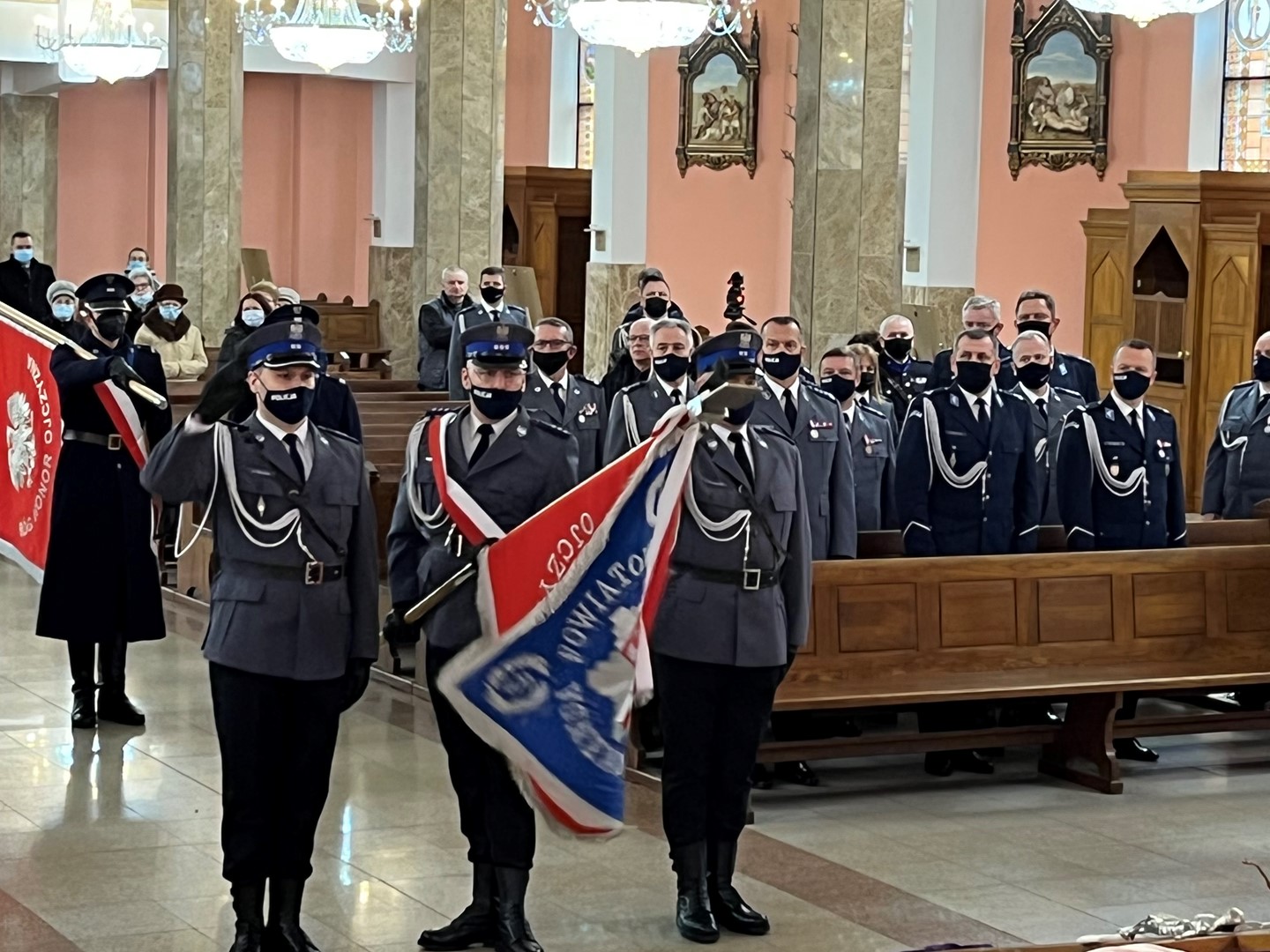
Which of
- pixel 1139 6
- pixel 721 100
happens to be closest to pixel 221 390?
pixel 1139 6

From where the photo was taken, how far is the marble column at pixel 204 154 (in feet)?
53.8

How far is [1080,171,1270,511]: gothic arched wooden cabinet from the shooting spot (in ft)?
51.7

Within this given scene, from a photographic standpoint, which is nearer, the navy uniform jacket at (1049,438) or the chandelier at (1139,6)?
the navy uniform jacket at (1049,438)

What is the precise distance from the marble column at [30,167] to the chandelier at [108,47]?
11.8 feet

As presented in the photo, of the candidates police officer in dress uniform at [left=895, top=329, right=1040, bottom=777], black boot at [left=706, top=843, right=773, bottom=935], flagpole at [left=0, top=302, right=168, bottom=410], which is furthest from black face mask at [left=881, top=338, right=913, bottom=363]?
black boot at [left=706, top=843, right=773, bottom=935]

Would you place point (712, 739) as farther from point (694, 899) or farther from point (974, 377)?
point (974, 377)

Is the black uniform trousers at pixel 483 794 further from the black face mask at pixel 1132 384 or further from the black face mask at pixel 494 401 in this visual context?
the black face mask at pixel 1132 384

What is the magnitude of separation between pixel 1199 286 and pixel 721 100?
7129mm

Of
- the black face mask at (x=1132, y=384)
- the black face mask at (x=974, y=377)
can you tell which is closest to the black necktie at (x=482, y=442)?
the black face mask at (x=974, y=377)

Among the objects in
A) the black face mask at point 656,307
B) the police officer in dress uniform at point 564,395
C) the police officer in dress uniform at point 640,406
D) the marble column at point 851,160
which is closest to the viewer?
the police officer in dress uniform at point 640,406

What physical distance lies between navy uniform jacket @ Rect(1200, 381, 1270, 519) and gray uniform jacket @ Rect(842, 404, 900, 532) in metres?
1.95

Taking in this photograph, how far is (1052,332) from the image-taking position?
11078 millimetres

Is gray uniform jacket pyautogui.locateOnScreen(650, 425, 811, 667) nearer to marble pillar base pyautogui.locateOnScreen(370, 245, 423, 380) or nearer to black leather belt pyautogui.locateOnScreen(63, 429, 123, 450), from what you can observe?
black leather belt pyautogui.locateOnScreen(63, 429, 123, 450)

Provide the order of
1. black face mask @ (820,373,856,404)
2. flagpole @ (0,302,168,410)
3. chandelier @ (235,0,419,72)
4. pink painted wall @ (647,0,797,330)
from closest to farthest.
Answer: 1. flagpole @ (0,302,168,410)
2. black face mask @ (820,373,856,404)
3. chandelier @ (235,0,419,72)
4. pink painted wall @ (647,0,797,330)
